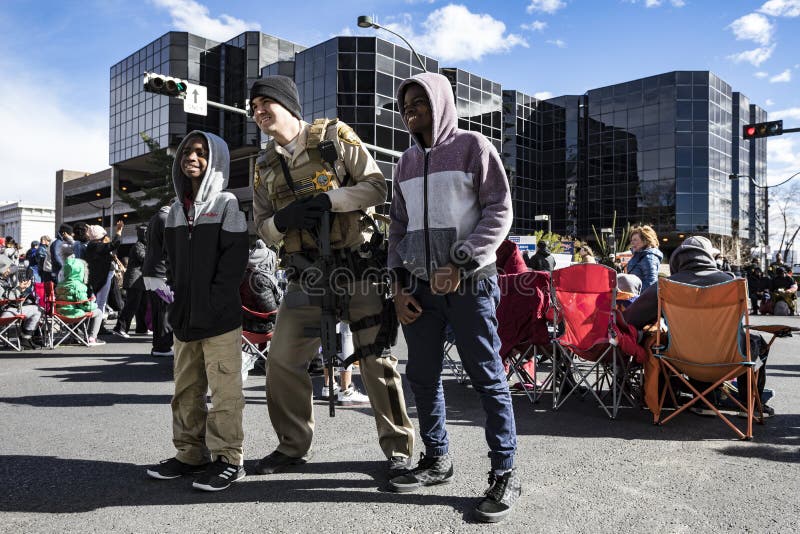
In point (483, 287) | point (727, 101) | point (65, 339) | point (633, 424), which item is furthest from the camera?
point (727, 101)

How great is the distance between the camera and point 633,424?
477cm

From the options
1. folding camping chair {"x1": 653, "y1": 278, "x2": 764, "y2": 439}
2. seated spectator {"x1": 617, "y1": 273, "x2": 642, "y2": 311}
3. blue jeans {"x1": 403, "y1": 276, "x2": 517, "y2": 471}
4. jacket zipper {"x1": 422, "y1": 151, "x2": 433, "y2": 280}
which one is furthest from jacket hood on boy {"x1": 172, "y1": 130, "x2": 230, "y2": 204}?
seated spectator {"x1": 617, "y1": 273, "x2": 642, "y2": 311}

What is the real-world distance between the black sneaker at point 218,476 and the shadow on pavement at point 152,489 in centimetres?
4

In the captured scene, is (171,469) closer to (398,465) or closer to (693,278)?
(398,465)

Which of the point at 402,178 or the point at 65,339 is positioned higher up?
the point at 402,178

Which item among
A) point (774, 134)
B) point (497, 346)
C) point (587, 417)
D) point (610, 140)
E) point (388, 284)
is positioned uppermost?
point (610, 140)

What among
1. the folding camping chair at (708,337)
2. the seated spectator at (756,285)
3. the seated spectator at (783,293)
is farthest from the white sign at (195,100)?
the seated spectator at (756,285)

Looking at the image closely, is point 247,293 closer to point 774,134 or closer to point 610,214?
point 774,134

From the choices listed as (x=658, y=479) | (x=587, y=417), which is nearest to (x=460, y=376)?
(x=587, y=417)

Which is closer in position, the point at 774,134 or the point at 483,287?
the point at 483,287

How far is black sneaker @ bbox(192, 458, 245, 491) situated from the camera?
3.19m

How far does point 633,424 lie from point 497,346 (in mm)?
2379

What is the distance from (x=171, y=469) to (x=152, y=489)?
174 mm

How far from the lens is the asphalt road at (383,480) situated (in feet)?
9.30
